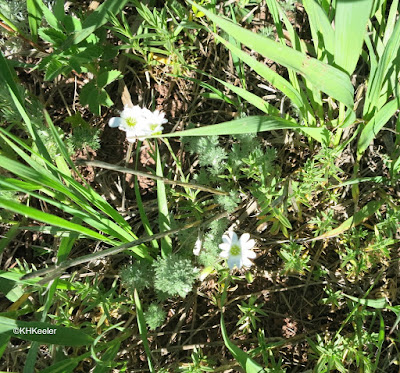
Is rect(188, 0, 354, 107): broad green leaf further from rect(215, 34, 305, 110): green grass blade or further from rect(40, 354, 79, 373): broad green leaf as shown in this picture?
rect(40, 354, 79, 373): broad green leaf

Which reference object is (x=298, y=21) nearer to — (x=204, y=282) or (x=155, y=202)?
(x=155, y=202)

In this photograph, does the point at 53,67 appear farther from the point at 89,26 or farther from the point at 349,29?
the point at 349,29

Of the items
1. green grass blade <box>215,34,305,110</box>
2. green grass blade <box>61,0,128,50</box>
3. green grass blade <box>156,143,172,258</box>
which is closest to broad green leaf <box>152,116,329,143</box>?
green grass blade <box>215,34,305,110</box>

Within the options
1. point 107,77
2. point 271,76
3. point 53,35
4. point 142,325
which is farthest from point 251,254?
point 53,35

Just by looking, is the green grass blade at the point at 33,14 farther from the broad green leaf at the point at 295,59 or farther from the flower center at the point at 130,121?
the broad green leaf at the point at 295,59

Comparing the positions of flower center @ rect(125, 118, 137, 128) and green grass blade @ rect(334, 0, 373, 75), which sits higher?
green grass blade @ rect(334, 0, 373, 75)
